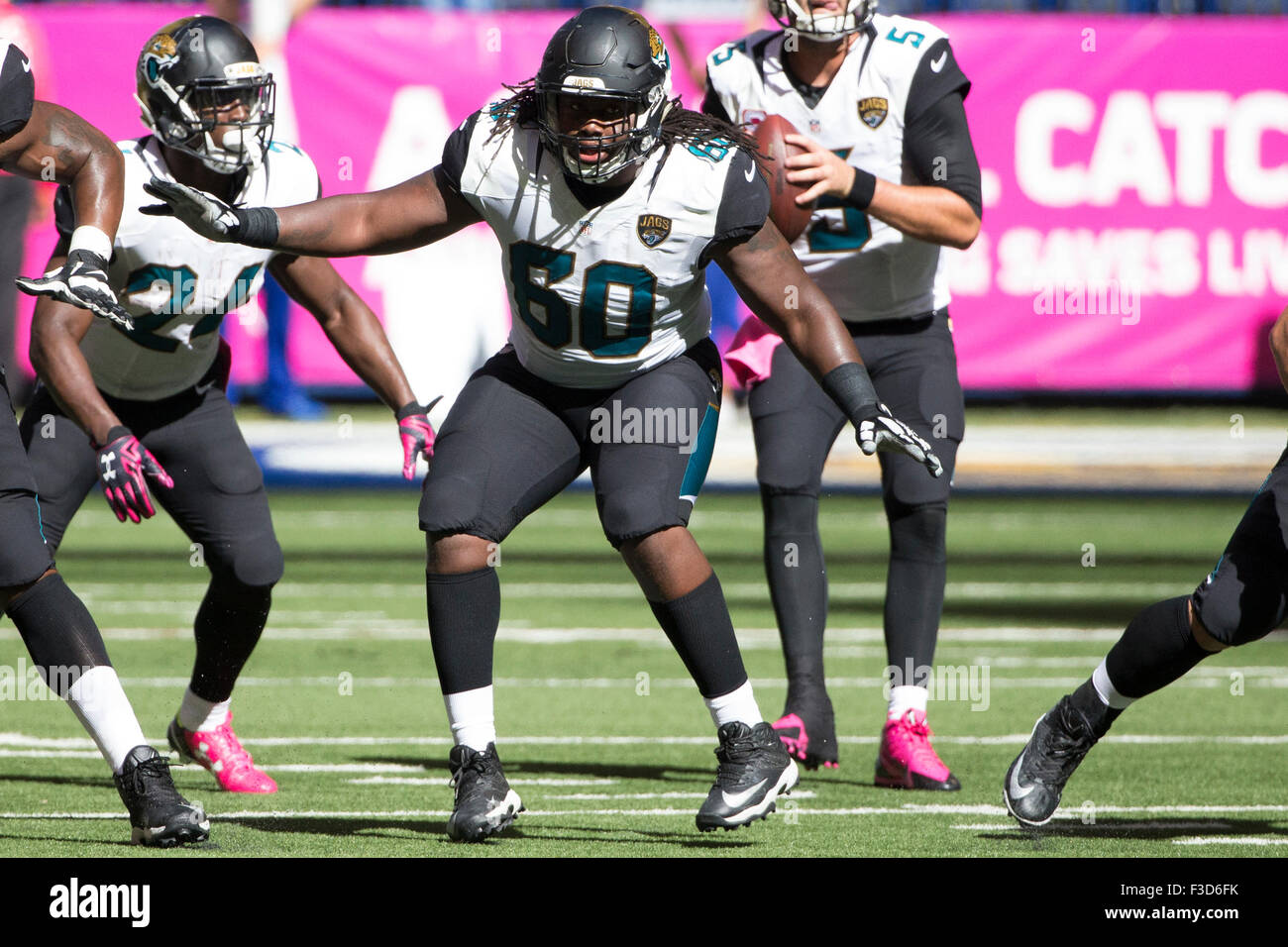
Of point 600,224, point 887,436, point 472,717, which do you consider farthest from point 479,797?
point 600,224

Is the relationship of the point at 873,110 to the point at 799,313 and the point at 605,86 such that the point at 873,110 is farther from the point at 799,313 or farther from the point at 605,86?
the point at 605,86

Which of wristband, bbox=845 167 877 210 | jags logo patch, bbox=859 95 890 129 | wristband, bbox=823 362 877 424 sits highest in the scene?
jags logo patch, bbox=859 95 890 129

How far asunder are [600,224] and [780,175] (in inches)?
22.3

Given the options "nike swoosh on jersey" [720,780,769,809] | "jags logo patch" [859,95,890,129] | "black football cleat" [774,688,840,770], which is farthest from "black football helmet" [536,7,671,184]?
"black football cleat" [774,688,840,770]

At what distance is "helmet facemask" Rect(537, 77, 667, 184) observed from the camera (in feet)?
14.0

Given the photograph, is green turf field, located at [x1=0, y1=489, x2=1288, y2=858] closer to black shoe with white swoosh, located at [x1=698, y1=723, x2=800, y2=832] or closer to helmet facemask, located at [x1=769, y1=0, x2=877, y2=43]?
black shoe with white swoosh, located at [x1=698, y1=723, x2=800, y2=832]

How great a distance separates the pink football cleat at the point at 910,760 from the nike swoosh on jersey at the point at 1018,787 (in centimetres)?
78

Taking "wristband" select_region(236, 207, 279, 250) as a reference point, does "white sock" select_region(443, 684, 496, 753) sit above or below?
below

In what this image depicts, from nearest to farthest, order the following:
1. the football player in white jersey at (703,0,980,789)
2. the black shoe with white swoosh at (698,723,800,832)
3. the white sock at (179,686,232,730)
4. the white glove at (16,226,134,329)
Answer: the white glove at (16,226,134,329) → the black shoe with white swoosh at (698,723,800,832) → the white sock at (179,686,232,730) → the football player in white jersey at (703,0,980,789)

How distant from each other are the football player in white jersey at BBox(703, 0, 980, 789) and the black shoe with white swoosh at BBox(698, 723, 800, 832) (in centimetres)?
99

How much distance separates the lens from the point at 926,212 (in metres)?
5.18

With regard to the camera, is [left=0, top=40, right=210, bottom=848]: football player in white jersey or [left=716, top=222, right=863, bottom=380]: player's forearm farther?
[left=716, top=222, right=863, bottom=380]: player's forearm

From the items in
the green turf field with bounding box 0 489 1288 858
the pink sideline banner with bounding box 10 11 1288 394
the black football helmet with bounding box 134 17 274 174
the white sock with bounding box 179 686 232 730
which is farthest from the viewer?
the pink sideline banner with bounding box 10 11 1288 394

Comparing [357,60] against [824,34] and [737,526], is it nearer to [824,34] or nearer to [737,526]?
[737,526]
